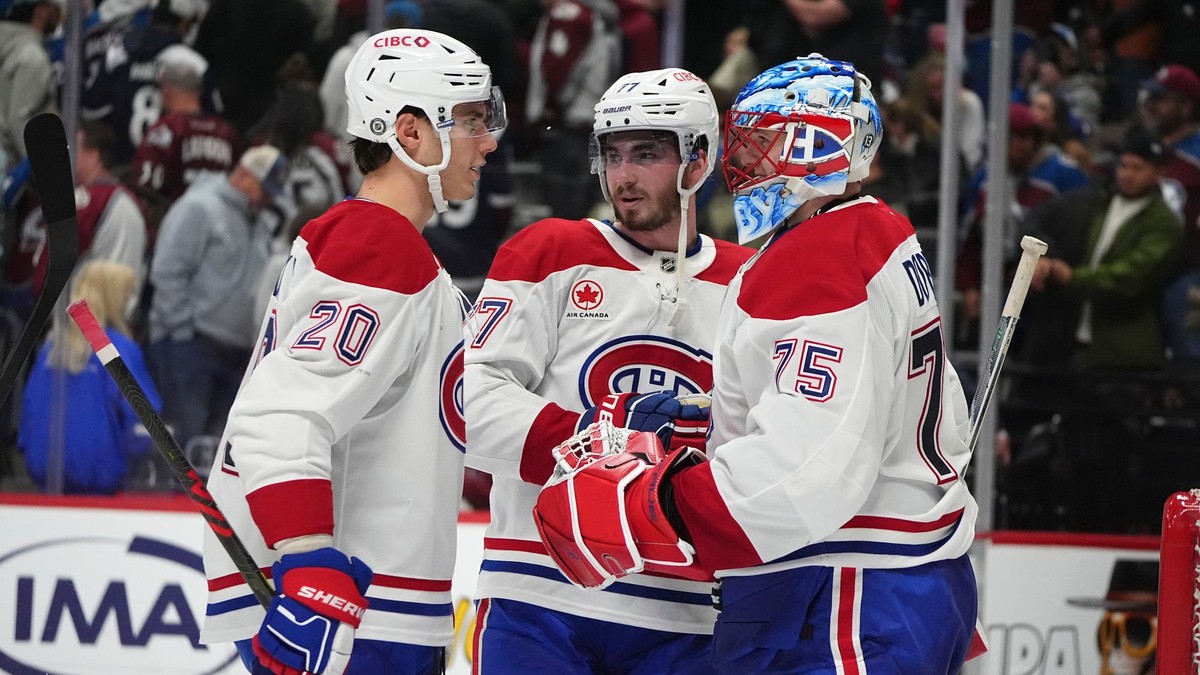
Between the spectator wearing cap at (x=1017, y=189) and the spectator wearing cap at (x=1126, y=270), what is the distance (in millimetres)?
128

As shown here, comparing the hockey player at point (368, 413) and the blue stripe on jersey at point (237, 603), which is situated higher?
the hockey player at point (368, 413)

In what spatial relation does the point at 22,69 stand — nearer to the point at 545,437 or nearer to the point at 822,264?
the point at 545,437

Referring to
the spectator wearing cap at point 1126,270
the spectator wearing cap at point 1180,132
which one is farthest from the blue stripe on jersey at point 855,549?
the spectator wearing cap at point 1180,132

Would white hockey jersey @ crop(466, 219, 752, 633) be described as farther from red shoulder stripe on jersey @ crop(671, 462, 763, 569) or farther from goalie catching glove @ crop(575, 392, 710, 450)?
red shoulder stripe on jersey @ crop(671, 462, 763, 569)

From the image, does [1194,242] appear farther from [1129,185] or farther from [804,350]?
[804,350]

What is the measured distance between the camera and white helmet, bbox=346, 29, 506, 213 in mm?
2305

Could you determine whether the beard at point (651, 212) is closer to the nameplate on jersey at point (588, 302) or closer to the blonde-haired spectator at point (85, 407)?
the nameplate on jersey at point (588, 302)

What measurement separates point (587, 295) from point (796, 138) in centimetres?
60

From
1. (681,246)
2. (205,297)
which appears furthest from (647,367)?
(205,297)

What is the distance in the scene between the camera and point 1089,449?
14.1 ft

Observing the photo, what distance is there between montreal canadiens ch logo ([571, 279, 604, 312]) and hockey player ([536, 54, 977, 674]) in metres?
0.47

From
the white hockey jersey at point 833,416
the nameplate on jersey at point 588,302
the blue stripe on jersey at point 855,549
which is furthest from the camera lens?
the nameplate on jersey at point 588,302

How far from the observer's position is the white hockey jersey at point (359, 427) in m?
2.02

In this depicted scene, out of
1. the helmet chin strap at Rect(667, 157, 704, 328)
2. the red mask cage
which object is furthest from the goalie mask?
the helmet chin strap at Rect(667, 157, 704, 328)
